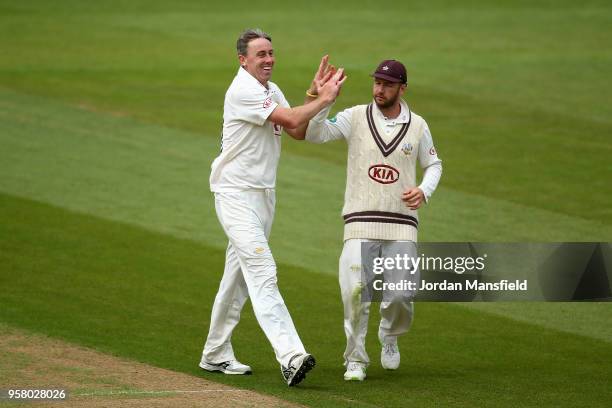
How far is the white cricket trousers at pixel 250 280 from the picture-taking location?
28.0 feet

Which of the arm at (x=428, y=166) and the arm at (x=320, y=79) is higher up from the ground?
the arm at (x=320, y=79)

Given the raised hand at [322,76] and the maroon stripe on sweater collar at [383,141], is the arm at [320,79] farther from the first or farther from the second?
the maroon stripe on sweater collar at [383,141]

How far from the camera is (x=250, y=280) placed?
8703 millimetres

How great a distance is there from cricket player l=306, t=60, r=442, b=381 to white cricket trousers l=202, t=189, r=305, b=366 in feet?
1.91

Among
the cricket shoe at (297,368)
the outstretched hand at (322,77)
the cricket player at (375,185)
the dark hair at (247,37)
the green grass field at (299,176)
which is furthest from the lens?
the green grass field at (299,176)

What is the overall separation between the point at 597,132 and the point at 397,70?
10.3m

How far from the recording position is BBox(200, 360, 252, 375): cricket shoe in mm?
9016

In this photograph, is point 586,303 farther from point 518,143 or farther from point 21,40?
point 21,40

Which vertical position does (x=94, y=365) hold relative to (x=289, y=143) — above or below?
below

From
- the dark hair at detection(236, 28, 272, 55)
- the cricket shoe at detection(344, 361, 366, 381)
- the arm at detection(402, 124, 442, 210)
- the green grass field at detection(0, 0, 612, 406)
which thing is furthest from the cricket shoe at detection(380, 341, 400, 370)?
the dark hair at detection(236, 28, 272, 55)

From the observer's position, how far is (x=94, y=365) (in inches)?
Result: 352

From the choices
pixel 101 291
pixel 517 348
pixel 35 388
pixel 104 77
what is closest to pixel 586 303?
pixel 517 348

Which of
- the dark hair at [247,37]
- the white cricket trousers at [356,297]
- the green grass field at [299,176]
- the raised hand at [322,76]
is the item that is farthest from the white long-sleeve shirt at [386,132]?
the green grass field at [299,176]

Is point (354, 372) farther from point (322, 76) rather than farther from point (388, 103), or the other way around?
point (322, 76)
